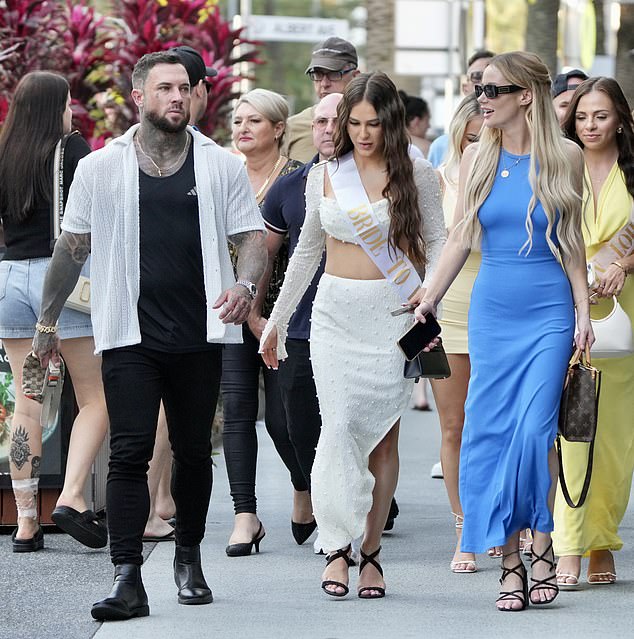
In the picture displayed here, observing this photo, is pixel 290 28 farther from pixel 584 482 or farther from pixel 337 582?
pixel 337 582

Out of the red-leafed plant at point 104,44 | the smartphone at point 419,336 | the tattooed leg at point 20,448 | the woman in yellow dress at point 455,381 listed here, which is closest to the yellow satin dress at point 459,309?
the woman in yellow dress at point 455,381

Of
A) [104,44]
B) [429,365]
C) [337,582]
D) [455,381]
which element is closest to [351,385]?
[429,365]

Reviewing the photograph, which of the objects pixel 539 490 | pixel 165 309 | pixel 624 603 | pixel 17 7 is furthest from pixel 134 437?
pixel 17 7

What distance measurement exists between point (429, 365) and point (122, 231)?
1.27 m

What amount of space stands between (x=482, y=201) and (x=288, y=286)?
91cm

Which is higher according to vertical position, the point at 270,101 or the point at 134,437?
the point at 270,101

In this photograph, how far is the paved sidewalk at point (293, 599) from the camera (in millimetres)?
6020

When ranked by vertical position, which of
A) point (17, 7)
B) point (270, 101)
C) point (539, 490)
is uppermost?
point (17, 7)

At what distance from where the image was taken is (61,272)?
624 cm

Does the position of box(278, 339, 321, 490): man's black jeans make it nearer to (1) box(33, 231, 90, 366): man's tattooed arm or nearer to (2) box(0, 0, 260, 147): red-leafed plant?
(1) box(33, 231, 90, 366): man's tattooed arm

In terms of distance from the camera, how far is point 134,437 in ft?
20.0

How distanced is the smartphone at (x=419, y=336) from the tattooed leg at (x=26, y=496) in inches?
83.9

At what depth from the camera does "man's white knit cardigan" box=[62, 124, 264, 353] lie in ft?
20.0

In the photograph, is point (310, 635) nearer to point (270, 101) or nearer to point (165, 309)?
point (165, 309)
